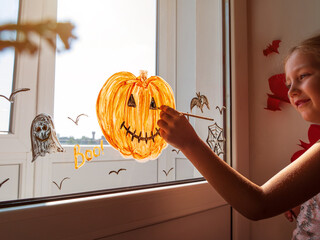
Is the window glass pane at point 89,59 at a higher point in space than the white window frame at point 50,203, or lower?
higher

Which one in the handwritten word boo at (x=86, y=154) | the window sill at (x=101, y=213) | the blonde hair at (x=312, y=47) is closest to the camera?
the window sill at (x=101, y=213)

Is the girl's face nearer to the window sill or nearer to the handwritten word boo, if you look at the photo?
the window sill

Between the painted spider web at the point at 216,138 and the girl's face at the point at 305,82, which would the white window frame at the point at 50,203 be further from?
the girl's face at the point at 305,82

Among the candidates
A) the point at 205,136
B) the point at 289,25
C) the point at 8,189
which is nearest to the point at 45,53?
the point at 8,189

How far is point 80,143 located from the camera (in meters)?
0.52

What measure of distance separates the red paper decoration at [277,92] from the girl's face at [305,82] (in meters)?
0.22

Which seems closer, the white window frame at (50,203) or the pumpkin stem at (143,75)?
the white window frame at (50,203)

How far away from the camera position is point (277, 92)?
0.87 meters

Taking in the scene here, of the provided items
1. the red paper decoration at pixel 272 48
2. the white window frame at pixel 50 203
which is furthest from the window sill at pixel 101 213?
the red paper decoration at pixel 272 48

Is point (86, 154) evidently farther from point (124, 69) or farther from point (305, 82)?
point (305, 82)

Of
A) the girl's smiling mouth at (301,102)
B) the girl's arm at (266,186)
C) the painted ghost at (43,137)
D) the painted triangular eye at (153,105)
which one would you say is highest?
the girl's smiling mouth at (301,102)

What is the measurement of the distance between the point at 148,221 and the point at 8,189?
1.00 ft

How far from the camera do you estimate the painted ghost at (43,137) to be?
1.46 ft

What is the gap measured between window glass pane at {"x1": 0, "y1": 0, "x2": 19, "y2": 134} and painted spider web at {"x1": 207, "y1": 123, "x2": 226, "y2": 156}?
1.96 ft
